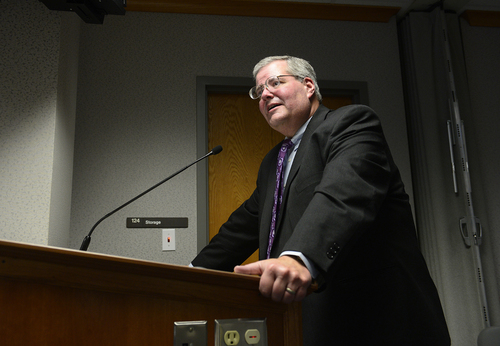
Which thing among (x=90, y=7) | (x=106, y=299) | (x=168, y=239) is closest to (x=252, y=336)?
(x=106, y=299)

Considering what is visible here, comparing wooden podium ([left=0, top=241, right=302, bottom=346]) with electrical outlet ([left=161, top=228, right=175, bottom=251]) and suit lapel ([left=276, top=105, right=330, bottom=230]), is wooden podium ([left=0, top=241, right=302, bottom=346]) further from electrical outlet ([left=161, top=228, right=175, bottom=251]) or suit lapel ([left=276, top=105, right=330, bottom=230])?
electrical outlet ([left=161, top=228, right=175, bottom=251])

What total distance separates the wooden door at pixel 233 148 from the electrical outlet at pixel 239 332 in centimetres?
196

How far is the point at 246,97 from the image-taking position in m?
2.88

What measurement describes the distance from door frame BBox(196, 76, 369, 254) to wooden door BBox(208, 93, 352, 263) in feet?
0.25

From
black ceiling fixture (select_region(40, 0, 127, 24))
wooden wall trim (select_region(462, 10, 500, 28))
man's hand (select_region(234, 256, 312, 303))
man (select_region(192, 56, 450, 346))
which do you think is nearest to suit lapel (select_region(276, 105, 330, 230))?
man (select_region(192, 56, 450, 346))

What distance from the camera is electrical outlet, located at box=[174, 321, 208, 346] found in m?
0.67

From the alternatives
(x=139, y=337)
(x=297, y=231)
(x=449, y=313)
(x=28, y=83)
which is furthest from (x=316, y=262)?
(x=449, y=313)

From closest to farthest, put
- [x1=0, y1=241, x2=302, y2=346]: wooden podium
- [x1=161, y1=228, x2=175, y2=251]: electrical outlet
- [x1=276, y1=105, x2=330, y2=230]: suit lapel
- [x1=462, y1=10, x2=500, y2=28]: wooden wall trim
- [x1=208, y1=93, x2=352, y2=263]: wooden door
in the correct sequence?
1. [x1=0, y1=241, x2=302, y2=346]: wooden podium
2. [x1=276, y1=105, x2=330, y2=230]: suit lapel
3. [x1=161, y1=228, x2=175, y2=251]: electrical outlet
4. [x1=208, y1=93, x2=352, y2=263]: wooden door
5. [x1=462, y1=10, x2=500, y2=28]: wooden wall trim

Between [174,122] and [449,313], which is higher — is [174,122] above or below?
above

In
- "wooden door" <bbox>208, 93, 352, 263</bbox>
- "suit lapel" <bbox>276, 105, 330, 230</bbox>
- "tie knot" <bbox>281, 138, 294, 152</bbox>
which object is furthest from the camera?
"wooden door" <bbox>208, 93, 352, 263</bbox>

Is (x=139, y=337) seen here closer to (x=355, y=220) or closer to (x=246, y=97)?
(x=355, y=220)

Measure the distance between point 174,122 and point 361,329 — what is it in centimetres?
199

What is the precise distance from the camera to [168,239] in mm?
2510

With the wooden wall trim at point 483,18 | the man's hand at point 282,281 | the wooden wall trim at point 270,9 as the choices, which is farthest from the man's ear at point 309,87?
the wooden wall trim at point 483,18
